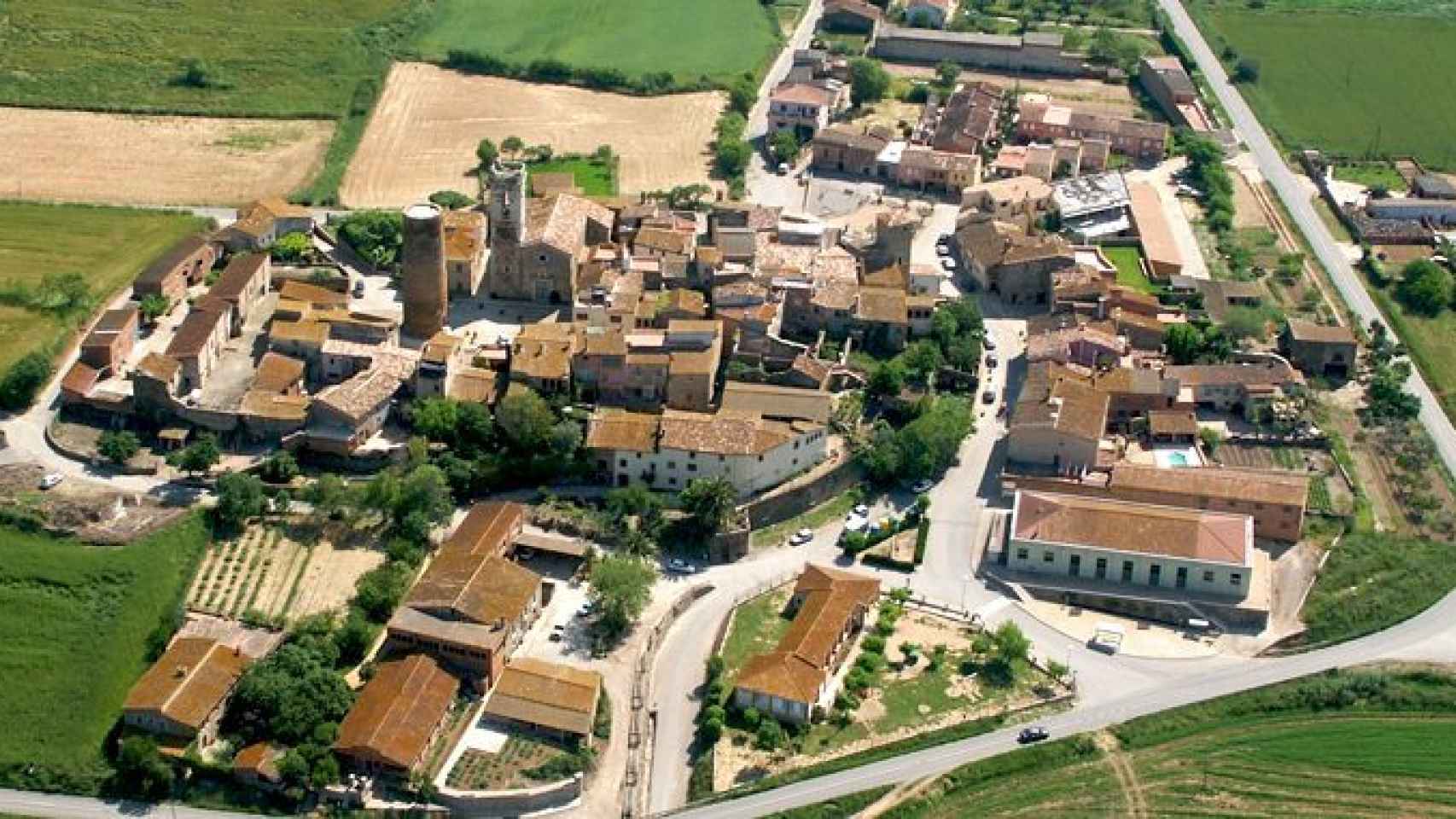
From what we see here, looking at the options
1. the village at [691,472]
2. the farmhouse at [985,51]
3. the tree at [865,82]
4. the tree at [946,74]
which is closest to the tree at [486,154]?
the village at [691,472]

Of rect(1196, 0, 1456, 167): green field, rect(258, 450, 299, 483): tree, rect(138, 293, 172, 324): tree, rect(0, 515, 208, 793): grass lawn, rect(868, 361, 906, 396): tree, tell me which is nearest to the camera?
rect(0, 515, 208, 793): grass lawn

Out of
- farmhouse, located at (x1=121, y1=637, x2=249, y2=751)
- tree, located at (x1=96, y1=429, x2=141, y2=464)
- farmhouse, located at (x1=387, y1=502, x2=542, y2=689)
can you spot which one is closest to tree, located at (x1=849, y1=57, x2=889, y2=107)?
farmhouse, located at (x1=387, y1=502, x2=542, y2=689)

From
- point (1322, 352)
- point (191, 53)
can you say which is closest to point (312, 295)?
point (191, 53)

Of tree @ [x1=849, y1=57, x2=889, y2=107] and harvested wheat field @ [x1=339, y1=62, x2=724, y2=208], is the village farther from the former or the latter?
tree @ [x1=849, y1=57, x2=889, y2=107]

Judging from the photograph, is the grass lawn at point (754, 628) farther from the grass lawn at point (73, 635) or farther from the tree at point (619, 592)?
the grass lawn at point (73, 635)

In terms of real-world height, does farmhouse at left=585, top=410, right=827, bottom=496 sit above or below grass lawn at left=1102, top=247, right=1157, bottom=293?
below
